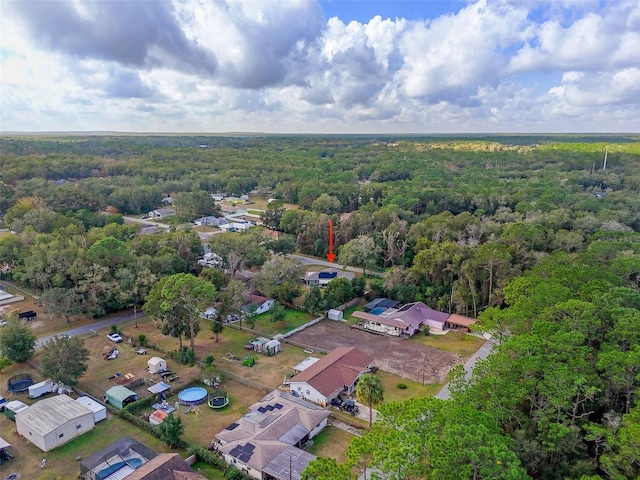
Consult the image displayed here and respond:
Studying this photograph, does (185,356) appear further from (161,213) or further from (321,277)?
(161,213)

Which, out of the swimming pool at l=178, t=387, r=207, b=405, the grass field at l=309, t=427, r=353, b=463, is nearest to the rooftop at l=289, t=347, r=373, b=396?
the grass field at l=309, t=427, r=353, b=463

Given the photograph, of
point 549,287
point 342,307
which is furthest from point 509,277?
point 342,307

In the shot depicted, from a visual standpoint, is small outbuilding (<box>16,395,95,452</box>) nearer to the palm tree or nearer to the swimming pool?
the swimming pool

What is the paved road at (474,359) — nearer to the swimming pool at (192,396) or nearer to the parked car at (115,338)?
the swimming pool at (192,396)

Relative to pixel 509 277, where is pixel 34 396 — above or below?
below

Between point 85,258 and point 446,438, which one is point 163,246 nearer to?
point 85,258

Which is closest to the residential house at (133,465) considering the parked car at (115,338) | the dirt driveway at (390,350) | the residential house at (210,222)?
the parked car at (115,338)
